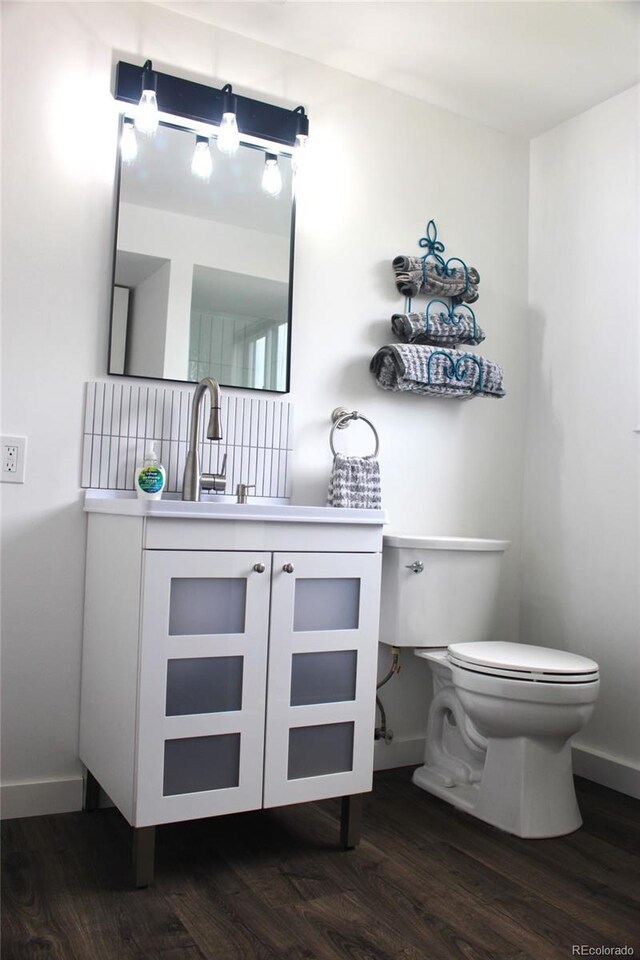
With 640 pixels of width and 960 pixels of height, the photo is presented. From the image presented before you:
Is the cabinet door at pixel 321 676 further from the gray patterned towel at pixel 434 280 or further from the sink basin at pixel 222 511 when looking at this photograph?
the gray patterned towel at pixel 434 280

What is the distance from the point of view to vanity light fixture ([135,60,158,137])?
7.10 ft

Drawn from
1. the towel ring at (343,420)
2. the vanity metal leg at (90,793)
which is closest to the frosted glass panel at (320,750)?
the vanity metal leg at (90,793)

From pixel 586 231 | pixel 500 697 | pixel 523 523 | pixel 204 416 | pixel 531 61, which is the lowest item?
pixel 500 697

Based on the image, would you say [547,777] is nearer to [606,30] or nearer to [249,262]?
[249,262]

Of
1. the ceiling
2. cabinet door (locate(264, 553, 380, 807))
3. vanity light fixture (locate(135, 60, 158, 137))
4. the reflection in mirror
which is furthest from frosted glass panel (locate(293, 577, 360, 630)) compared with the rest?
the ceiling

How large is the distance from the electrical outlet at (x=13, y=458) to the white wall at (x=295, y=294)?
0.02 m

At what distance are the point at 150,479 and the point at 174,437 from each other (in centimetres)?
25

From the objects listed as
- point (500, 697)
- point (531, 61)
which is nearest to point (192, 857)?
point (500, 697)

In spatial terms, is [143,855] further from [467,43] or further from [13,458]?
[467,43]

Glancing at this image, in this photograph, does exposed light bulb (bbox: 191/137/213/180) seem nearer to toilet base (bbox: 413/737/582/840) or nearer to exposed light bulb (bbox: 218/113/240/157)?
exposed light bulb (bbox: 218/113/240/157)

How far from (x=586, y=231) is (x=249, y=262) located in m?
1.22

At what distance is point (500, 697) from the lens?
2.03m

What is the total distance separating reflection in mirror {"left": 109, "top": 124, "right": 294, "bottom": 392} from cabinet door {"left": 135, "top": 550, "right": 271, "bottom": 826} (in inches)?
28.6

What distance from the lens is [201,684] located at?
1.73 metres
